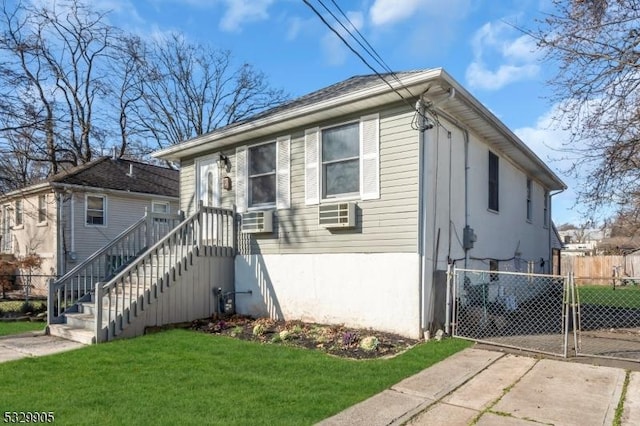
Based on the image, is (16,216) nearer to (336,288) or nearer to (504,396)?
(336,288)

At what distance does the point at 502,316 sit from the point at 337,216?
11.3ft

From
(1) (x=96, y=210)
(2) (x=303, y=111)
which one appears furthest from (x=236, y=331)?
(1) (x=96, y=210)

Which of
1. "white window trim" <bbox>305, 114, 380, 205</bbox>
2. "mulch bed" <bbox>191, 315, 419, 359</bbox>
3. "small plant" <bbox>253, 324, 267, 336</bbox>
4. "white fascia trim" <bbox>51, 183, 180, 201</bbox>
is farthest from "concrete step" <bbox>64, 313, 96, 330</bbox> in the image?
"white fascia trim" <bbox>51, 183, 180, 201</bbox>

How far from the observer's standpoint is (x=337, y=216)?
7.54 m

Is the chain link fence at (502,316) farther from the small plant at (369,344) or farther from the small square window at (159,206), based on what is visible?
the small square window at (159,206)

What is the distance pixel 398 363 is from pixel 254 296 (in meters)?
4.23

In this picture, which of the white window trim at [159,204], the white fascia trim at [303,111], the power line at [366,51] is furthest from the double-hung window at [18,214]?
the power line at [366,51]

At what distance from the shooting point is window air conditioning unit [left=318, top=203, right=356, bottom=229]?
7.42 meters

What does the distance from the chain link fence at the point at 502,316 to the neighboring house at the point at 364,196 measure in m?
0.44

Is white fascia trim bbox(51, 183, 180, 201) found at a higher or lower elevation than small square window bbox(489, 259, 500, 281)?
higher

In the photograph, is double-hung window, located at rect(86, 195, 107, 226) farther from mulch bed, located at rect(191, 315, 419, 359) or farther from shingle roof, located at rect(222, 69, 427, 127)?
mulch bed, located at rect(191, 315, 419, 359)

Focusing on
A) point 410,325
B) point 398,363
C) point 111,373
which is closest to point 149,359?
point 111,373

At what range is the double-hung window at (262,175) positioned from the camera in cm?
900

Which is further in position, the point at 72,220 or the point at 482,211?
the point at 72,220
